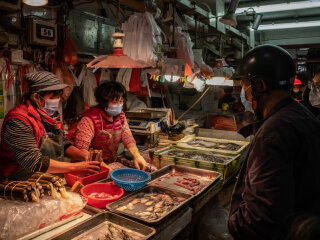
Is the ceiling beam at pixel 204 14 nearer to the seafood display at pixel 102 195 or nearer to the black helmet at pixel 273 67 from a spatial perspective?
the black helmet at pixel 273 67

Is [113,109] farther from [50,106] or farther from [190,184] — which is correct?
[190,184]

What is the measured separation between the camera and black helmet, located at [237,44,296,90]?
71.6 inches

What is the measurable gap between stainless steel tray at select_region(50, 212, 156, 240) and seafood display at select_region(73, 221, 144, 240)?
0.03 metres

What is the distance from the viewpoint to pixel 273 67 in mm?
1827

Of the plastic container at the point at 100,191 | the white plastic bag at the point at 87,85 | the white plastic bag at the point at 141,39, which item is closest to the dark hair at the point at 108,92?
the white plastic bag at the point at 141,39

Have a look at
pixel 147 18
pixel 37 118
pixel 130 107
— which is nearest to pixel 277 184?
pixel 37 118

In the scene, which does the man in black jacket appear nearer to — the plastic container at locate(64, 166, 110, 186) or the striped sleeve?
the plastic container at locate(64, 166, 110, 186)

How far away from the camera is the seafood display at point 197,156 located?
12.5ft

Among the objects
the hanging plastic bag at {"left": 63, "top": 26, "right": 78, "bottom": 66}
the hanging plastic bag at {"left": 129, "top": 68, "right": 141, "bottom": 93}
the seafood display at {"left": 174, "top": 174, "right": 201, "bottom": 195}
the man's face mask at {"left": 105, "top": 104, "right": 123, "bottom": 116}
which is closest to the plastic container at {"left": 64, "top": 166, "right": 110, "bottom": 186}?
the seafood display at {"left": 174, "top": 174, "right": 201, "bottom": 195}

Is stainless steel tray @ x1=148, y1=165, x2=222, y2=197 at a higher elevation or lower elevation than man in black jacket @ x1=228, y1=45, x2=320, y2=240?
lower

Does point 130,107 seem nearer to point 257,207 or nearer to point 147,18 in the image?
point 147,18

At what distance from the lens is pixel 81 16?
5.24 m

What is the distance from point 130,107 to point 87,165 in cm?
420

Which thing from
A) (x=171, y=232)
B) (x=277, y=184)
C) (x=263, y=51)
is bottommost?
(x=171, y=232)
